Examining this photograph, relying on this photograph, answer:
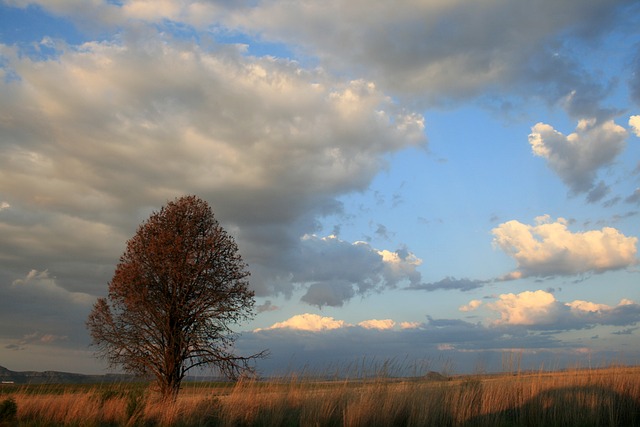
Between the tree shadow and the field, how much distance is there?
32 millimetres

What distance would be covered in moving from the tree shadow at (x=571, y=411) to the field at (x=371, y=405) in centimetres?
3

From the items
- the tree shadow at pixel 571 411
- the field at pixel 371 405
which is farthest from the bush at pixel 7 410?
the tree shadow at pixel 571 411

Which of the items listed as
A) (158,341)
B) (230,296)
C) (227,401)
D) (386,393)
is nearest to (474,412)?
(386,393)

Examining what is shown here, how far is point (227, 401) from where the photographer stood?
621 inches

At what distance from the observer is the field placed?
14.7 m

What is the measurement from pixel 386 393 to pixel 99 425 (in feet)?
27.9

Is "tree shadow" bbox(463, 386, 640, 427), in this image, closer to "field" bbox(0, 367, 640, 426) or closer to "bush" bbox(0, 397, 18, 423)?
"field" bbox(0, 367, 640, 426)

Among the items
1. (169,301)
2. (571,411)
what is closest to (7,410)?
(169,301)

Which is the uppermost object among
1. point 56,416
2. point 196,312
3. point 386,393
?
point 196,312

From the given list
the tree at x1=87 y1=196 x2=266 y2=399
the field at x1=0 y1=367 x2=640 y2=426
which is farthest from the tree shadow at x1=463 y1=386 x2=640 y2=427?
Answer: the tree at x1=87 y1=196 x2=266 y2=399

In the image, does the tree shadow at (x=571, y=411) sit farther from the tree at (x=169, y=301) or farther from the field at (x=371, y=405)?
the tree at (x=169, y=301)

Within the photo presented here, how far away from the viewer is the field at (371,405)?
14.7 metres

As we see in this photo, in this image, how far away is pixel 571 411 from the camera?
54.0ft

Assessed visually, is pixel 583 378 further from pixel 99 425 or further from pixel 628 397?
pixel 99 425
